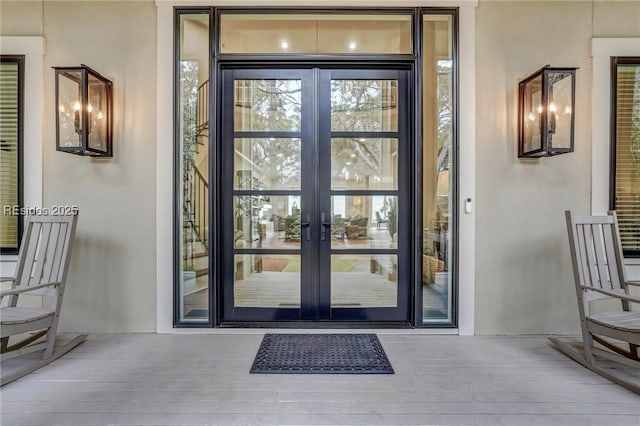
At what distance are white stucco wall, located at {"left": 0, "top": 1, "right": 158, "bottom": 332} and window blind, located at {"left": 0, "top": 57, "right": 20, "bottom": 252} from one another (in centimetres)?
21

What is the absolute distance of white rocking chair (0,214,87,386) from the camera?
8.29ft

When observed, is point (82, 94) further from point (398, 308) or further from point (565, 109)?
point (565, 109)

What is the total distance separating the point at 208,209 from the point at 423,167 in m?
2.03

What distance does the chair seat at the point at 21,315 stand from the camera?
7.60 ft

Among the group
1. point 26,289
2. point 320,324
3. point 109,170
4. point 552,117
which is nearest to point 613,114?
point 552,117

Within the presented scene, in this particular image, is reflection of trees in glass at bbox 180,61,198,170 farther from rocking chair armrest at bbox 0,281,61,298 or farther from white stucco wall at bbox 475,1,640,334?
white stucco wall at bbox 475,1,640,334

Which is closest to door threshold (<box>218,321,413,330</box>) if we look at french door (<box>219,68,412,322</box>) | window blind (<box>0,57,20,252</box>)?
french door (<box>219,68,412,322</box>)

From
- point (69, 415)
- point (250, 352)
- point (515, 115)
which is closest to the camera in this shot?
point (69, 415)

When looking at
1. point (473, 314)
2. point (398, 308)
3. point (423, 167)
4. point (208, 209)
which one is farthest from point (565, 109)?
point (208, 209)

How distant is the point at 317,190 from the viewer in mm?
3211

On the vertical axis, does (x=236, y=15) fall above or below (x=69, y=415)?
above

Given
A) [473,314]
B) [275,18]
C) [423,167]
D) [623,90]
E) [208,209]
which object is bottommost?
[473,314]

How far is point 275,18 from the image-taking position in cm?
316

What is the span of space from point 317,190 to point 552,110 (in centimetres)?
212
